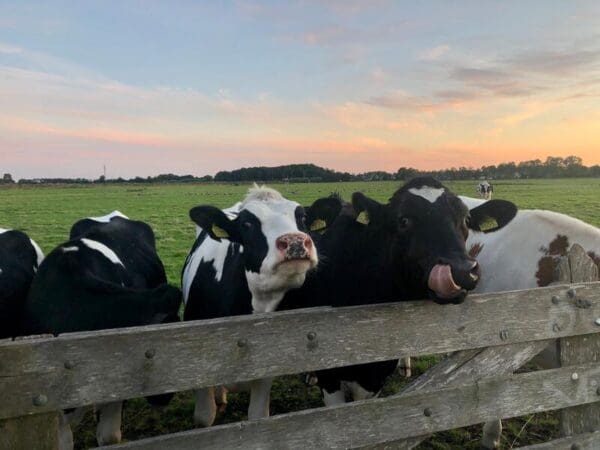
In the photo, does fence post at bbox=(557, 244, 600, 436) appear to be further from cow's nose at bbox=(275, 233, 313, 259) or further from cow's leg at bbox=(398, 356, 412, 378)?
cow's leg at bbox=(398, 356, 412, 378)

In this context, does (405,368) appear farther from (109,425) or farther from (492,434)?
(109,425)

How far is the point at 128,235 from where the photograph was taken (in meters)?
6.91

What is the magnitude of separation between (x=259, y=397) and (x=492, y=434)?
218 cm

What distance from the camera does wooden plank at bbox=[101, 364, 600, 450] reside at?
2.79 meters

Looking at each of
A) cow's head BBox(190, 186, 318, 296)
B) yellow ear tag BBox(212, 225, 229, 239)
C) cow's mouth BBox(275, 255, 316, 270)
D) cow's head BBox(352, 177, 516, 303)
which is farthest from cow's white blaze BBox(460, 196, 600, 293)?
yellow ear tag BBox(212, 225, 229, 239)

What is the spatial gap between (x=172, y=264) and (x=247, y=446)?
13.0 metres

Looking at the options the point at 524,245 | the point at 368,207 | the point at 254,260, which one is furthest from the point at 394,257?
the point at 524,245

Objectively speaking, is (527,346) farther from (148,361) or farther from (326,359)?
(148,361)

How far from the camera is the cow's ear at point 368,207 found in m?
4.37

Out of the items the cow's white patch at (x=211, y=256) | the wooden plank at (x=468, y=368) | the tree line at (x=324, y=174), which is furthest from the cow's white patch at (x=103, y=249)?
the tree line at (x=324, y=174)

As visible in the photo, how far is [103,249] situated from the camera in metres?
5.68

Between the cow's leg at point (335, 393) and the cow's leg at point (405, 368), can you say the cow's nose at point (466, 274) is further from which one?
the cow's leg at point (405, 368)

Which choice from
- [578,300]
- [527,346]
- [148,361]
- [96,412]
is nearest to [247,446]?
[148,361]

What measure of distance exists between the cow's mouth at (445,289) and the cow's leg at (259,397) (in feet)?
7.33
